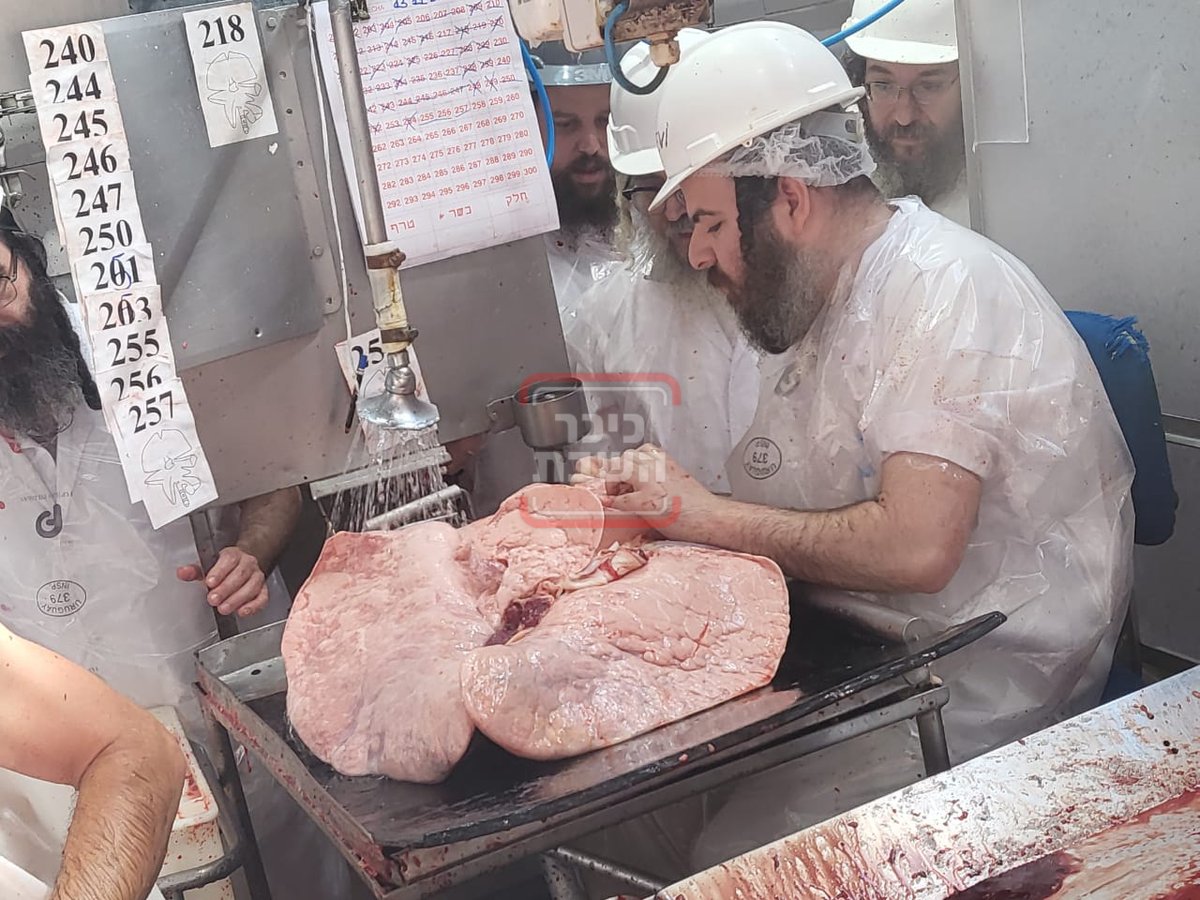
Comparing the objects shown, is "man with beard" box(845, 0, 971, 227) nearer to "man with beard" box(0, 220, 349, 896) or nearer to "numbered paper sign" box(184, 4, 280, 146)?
"numbered paper sign" box(184, 4, 280, 146)

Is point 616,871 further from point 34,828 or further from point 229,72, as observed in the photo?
point 229,72

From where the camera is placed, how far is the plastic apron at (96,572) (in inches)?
89.0

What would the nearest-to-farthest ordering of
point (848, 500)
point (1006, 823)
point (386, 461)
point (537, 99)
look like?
1. point (1006, 823)
2. point (848, 500)
3. point (386, 461)
4. point (537, 99)

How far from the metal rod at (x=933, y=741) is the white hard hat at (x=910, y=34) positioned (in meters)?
1.96

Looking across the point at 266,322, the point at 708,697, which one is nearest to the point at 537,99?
the point at 266,322

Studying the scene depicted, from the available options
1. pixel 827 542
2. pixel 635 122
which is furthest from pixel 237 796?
pixel 635 122

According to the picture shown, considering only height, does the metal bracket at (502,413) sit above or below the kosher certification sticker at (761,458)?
above

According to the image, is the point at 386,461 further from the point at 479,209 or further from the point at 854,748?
the point at 854,748

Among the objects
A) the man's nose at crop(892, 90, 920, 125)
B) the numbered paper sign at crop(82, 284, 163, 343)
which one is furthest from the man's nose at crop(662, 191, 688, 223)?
the numbered paper sign at crop(82, 284, 163, 343)

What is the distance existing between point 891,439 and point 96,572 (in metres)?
1.61

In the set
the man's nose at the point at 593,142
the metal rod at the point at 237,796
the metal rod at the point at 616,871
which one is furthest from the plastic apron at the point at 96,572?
the man's nose at the point at 593,142

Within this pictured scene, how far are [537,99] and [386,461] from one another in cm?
99

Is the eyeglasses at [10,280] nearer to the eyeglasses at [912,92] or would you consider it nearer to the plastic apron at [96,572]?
the plastic apron at [96,572]

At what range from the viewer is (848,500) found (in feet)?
7.04
